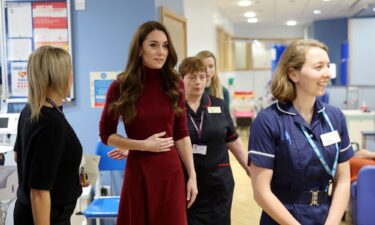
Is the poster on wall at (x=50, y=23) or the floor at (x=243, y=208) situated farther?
the floor at (x=243, y=208)

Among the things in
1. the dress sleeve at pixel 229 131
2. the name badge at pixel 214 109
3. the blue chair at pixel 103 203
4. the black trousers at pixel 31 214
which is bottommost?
the blue chair at pixel 103 203

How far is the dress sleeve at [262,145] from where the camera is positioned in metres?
1.55

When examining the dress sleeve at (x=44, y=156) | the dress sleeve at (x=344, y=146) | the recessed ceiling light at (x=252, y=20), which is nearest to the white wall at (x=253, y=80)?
the recessed ceiling light at (x=252, y=20)

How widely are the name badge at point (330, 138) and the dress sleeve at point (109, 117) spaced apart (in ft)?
2.93

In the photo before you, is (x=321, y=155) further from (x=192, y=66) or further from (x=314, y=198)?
(x=192, y=66)

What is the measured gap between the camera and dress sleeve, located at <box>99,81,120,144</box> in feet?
6.08

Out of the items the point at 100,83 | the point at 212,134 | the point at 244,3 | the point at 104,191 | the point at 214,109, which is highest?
the point at 244,3

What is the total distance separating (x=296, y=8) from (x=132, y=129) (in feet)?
27.8

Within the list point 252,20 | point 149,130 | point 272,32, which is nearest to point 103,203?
point 149,130

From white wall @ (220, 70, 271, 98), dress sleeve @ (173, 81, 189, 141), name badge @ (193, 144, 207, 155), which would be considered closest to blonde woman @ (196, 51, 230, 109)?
name badge @ (193, 144, 207, 155)

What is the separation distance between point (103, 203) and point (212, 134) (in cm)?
114

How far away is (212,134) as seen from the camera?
92.4 inches

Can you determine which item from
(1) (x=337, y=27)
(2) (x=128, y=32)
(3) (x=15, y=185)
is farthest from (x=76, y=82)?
(1) (x=337, y=27)

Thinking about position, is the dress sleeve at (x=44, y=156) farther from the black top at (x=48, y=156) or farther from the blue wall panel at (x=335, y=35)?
the blue wall panel at (x=335, y=35)
